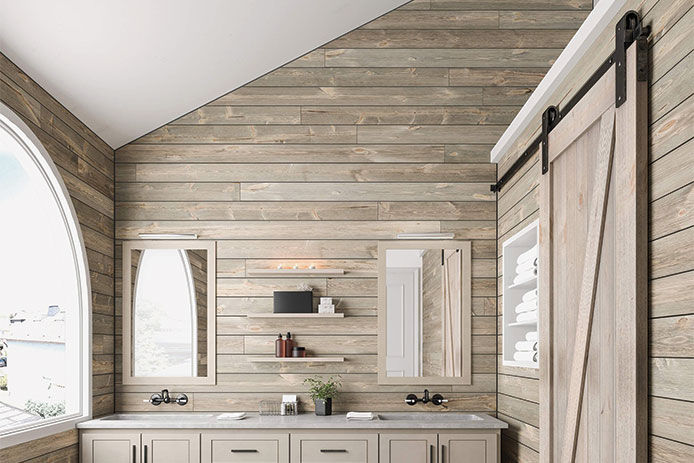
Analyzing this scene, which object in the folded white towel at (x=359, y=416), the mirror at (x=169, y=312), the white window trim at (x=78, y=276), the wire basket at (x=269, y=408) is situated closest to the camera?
the white window trim at (x=78, y=276)

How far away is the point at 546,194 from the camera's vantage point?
3.41 meters

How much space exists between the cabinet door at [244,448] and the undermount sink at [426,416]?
2.50 feet

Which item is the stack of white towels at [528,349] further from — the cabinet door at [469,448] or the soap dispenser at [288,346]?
the soap dispenser at [288,346]

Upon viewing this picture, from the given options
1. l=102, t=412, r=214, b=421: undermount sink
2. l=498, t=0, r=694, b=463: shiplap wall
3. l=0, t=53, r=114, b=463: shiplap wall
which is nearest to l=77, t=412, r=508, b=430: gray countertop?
l=102, t=412, r=214, b=421: undermount sink

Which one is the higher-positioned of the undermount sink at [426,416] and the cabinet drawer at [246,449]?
the undermount sink at [426,416]

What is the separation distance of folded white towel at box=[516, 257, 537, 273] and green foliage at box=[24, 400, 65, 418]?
8.89 ft

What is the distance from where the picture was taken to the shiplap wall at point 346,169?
4.87 meters

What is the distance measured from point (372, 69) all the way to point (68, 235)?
2.27 m

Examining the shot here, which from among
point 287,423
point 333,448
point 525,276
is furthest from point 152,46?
point 333,448

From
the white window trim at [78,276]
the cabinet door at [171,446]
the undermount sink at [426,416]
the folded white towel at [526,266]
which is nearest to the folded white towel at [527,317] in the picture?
the folded white towel at [526,266]

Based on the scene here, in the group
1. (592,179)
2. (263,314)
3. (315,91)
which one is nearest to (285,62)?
(315,91)

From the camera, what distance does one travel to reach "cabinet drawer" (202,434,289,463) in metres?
4.25

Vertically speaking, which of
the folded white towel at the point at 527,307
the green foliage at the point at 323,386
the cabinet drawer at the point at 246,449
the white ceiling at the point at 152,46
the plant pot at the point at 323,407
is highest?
the white ceiling at the point at 152,46

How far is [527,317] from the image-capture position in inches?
157
